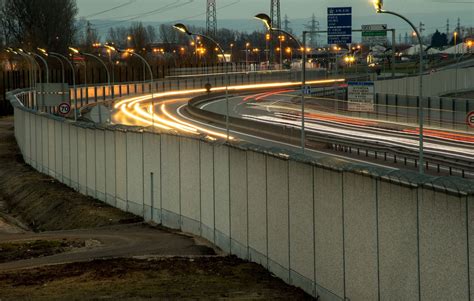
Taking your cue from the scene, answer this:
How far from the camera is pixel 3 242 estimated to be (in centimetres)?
2800

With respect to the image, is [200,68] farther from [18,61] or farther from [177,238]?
[177,238]

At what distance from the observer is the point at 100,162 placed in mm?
37312

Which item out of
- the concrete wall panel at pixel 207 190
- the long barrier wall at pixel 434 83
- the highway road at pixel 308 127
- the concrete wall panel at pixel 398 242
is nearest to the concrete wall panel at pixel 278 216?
the highway road at pixel 308 127

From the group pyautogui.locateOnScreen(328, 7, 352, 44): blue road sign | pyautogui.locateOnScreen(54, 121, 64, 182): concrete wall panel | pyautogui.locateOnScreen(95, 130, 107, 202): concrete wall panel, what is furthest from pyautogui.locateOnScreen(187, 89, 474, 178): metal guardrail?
pyautogui.locateOnScreen(54, 121, 64, 182): concrete wall panel

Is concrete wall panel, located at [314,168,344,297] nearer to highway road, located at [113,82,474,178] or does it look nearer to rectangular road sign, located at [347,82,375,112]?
highway road, located at [113,82,474,178]

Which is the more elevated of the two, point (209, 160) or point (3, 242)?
point (209, 160)

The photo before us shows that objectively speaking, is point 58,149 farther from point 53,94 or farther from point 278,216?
point 278,216

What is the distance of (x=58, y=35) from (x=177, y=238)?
14232 cm

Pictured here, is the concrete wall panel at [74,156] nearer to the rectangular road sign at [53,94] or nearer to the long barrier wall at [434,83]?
the rectangular road sign at [53,94]

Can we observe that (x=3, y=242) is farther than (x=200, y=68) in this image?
No

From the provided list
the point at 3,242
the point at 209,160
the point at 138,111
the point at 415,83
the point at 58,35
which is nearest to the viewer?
the point at 209,160

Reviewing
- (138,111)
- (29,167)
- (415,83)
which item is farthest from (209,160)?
(138,111)

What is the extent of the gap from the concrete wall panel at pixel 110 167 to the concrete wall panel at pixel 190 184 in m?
7.78

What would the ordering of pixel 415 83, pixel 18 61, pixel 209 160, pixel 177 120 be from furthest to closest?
pixel 18 61 < pixel 177 120 < pixel 415 83 < pixel 209 160
